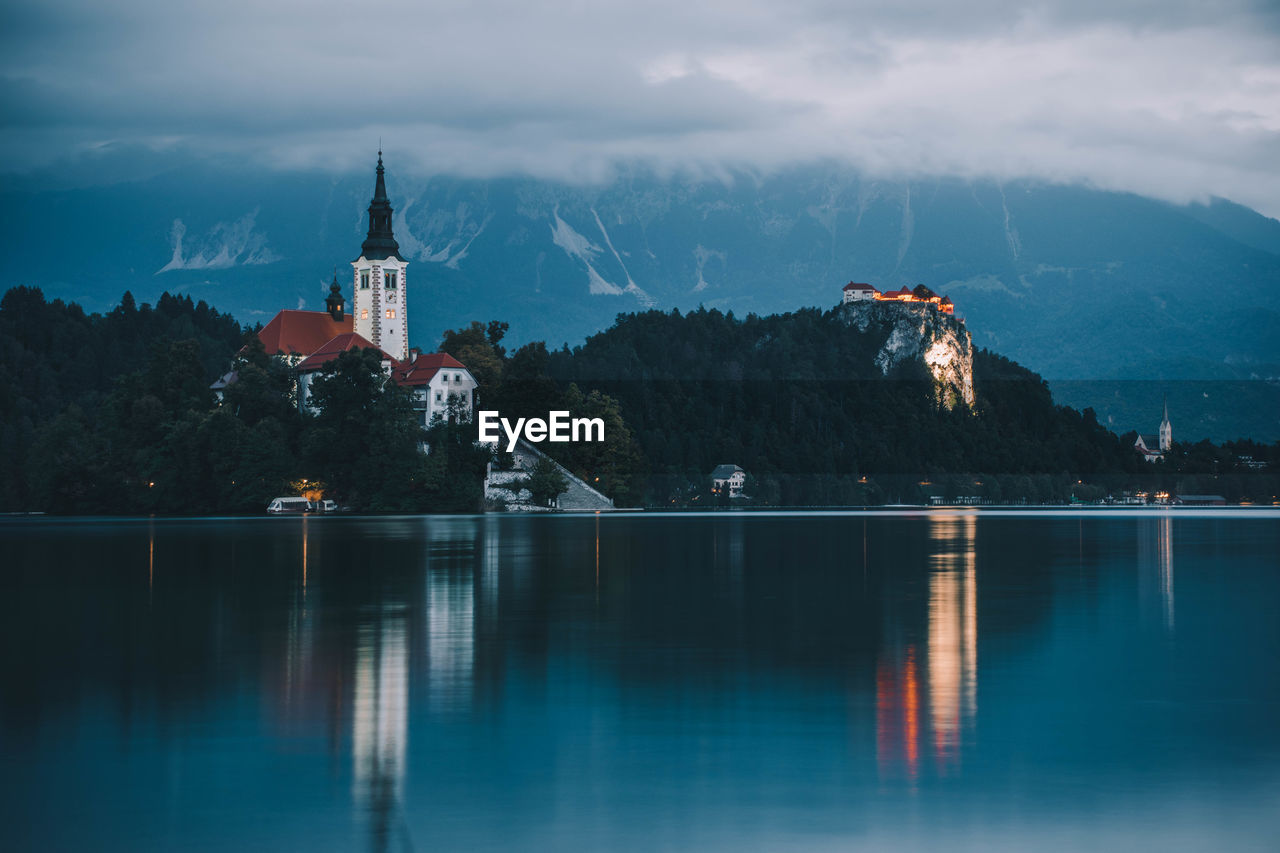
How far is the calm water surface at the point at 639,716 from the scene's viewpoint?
13031 mm

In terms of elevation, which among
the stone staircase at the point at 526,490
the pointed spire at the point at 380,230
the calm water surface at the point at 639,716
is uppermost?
the pointed spire at the point at 380,230

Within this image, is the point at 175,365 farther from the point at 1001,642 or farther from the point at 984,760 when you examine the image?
the point at 984,760

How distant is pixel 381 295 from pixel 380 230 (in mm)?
9204

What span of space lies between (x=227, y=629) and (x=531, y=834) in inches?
729

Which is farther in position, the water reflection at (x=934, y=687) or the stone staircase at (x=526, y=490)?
the stone staircase at (x=526, y=490)

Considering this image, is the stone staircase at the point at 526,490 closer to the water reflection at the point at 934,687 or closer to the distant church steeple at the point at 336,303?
the distant church steeple at the point at 336,303

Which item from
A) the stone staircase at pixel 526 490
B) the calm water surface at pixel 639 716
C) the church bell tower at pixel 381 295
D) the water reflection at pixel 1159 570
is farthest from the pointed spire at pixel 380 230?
the calm water surface at pixel 639 716

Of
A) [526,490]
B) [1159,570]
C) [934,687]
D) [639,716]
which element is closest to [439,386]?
[526,490]

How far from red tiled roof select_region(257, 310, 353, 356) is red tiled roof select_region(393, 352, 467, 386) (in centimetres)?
1921

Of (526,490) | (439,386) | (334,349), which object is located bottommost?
(526,490)

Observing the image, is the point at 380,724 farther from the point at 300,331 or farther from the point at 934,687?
the point at 300,331

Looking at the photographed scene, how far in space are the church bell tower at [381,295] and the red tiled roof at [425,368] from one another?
1836 centimetres

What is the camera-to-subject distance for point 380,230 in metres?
167

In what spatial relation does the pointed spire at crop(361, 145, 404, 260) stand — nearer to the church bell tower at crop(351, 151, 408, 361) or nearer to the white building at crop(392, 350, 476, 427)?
the church bell tower at crop(351, 151, 408, 361)
